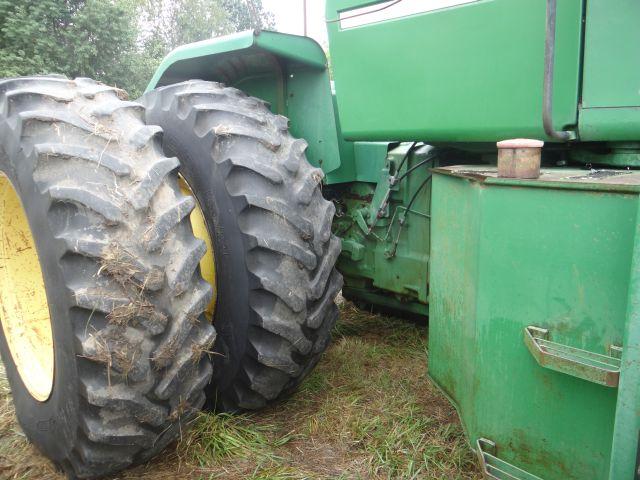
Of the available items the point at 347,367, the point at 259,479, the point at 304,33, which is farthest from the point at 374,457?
the point at 304,33

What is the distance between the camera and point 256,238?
190 cm

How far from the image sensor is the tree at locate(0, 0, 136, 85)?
13.0 meters

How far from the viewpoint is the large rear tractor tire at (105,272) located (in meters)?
1.50

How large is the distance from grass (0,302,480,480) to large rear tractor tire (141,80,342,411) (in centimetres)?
17

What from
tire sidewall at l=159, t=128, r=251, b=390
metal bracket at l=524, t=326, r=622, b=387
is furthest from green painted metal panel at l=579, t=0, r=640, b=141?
tire sidewall at l=159, t=128, r=251, b=390

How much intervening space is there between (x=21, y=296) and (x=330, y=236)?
120 centimetres

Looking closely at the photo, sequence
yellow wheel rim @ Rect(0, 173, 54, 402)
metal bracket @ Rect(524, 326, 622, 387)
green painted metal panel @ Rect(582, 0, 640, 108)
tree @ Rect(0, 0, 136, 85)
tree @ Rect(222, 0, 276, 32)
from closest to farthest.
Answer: metal bracket @ Rect(524, 326, 622, 387) < green painted metal panel @ Rect(582, 0, 640, 108) < yellow wheel rim @ Rect(0, 173, 54, 402) < tree @ Rect(0, 0, 136, 85) < tree @ Rect(222, 0, 276, 32)

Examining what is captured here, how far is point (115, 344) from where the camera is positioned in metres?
1.52

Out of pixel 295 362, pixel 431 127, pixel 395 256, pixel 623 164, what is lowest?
pixel 295 362

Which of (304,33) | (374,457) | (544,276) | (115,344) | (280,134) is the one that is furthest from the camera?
(304,33)

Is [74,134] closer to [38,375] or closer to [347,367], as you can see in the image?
[38,375]

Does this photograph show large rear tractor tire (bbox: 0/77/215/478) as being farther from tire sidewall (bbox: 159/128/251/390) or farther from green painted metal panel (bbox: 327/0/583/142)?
green painted metal panel (bbox: 327/0/583/142)

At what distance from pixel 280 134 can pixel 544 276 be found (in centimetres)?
117

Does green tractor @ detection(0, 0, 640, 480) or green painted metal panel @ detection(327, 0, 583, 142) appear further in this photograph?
green painted metal panel @ detection(327, 0, 583, 142)
